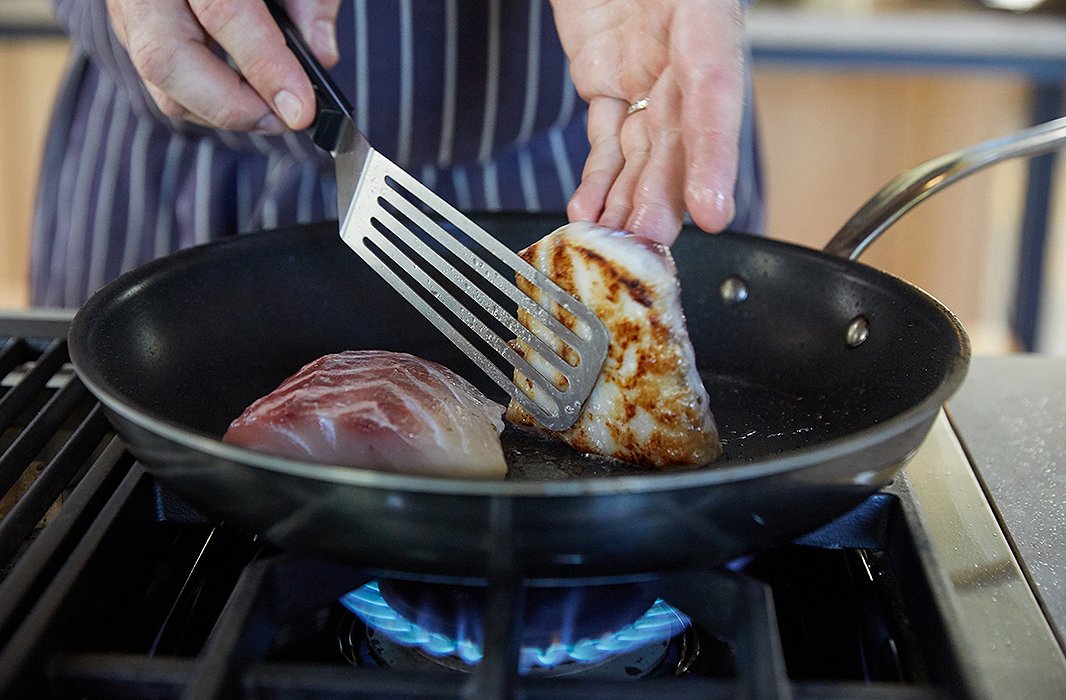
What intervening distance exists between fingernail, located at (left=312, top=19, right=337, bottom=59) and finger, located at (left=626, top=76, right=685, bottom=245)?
32 cm

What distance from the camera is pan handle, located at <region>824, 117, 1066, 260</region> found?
100 cm

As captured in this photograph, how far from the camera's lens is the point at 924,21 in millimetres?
2666

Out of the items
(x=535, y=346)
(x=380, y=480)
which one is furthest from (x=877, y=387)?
(x=380, y=480)

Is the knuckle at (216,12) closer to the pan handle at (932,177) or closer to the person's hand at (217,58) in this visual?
the person's hand at (217,58)

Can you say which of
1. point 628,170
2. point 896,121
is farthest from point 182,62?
point 896,121

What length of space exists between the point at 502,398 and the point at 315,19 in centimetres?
40

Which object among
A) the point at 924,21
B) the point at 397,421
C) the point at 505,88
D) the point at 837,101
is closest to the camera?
the point at 397,421

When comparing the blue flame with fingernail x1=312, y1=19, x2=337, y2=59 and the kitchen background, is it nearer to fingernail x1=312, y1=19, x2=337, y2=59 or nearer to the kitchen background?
fingernail x1=312, y1=19, x2=337, y2=59

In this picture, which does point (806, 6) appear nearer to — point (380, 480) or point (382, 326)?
point (382, 326)

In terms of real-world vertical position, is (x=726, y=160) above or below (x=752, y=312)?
above

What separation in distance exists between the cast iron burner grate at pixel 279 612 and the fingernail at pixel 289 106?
0.98 feet

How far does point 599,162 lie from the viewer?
1.04m

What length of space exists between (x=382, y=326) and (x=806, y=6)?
84.0 inches

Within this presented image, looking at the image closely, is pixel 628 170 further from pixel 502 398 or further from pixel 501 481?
pixel 501 481
